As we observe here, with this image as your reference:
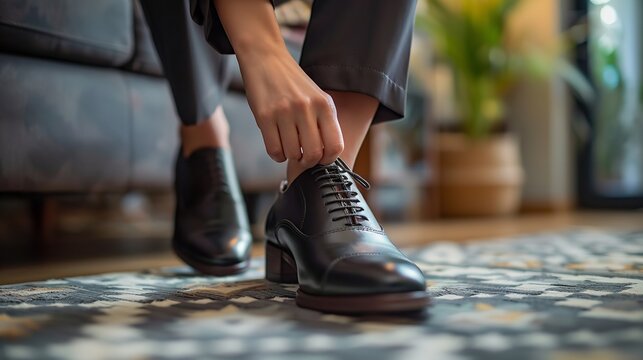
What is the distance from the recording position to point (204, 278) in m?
0.74

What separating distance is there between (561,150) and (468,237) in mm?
1527

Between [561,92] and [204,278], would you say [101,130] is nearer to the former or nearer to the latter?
[204,278]

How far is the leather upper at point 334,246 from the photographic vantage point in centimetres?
46

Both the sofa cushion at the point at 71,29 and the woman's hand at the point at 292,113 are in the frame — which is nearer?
the woman's hand at the point at 292,113

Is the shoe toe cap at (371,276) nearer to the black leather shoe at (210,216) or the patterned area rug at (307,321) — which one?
the patterned area rug at (307,321)

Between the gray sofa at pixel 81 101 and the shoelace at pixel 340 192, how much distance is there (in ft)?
1.53

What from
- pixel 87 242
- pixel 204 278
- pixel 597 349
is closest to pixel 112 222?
pixel 87 242

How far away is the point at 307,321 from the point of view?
1.49 ft

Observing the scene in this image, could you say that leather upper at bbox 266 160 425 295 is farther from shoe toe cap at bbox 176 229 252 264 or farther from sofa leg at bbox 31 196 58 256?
sofa leg at bbox 31 196 58 256

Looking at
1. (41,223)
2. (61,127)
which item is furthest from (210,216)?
(41,223)

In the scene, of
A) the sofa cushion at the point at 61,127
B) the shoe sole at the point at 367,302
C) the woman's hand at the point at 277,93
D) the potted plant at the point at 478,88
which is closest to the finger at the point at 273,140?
the woman's hand at the point at 277,93

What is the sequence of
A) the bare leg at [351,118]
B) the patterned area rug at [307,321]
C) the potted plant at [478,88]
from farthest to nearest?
the potted plant at [478,88]
the bare leg at [351,118]
the patterned area rug at [307,321]

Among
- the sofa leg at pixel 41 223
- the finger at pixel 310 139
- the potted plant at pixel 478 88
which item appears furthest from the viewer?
the potted plant at pixel 478 88

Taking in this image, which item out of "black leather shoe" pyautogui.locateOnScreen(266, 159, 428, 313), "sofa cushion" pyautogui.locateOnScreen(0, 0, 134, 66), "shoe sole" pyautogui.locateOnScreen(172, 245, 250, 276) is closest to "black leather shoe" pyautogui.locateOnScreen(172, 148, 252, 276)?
"shoe sole" pyautogui.locateOnScreen(172, 245, 250, 276)
